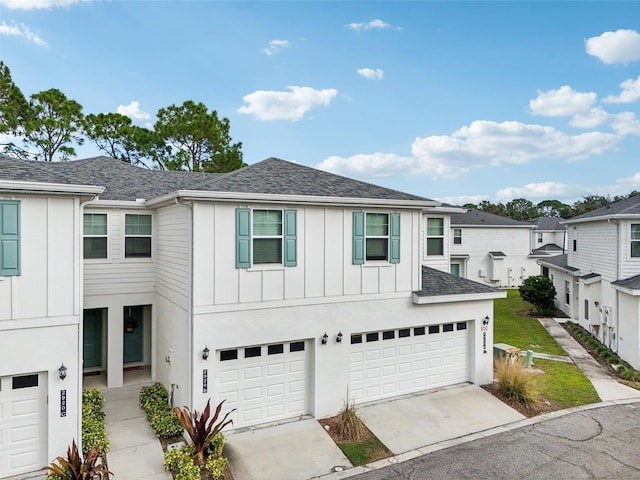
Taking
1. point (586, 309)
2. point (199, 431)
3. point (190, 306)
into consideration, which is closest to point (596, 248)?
point (586, 309)

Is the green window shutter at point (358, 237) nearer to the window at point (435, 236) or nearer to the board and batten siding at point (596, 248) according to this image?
the window at point (435, 236)

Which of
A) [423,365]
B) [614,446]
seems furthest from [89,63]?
[614,446]

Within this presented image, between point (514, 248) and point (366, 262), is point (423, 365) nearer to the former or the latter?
point (366, 262)

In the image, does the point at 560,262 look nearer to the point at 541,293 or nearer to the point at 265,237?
the point at 541,293

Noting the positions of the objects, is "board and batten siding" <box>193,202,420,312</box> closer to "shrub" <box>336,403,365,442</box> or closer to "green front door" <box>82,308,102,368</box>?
"shrub" <box>336,403,365,442</box>

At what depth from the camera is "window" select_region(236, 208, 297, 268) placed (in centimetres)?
872

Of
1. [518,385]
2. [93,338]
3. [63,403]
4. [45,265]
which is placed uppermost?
[45,265]

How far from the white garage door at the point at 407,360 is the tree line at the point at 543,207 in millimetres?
51672

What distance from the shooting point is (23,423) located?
7.09 m

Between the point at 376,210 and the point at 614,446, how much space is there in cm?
715

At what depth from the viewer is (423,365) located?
1117 cm

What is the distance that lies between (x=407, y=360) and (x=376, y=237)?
3.55 metres

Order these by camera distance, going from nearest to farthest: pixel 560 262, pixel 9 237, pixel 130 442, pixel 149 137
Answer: pixel 9 237 → pixel 130 442 → pixel 560 262 → pixel 149 137

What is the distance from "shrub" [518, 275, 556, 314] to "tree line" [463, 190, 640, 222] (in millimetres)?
39046
